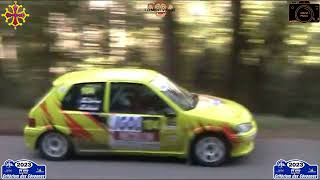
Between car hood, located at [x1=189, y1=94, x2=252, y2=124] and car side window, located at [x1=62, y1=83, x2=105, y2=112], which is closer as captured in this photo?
car hood, located at [x1=189, y1=94, x2=252, y2=124]

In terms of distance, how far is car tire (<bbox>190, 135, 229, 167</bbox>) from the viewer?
343 inches

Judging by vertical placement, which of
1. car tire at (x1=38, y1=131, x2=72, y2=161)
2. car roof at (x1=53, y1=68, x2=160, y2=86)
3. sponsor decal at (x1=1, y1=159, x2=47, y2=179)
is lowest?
sponsor decal at (x1=1, y1=159, x2=47, y2=179)

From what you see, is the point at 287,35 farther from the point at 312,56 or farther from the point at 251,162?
the point at 251,162

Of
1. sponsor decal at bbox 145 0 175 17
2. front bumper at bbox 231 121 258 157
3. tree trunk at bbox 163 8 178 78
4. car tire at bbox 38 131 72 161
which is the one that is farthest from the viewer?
tree trunk at bbox 163 8 178 78

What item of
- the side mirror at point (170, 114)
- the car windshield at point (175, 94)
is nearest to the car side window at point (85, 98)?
the car windshield at point (175, 94)

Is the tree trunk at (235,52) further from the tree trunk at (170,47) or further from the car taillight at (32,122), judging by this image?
the car taillight at (32,122)

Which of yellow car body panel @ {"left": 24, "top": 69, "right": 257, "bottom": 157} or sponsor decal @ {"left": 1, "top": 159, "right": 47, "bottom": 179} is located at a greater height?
yellow car body panel @ {"left": 24, "top": 69, "right": 257, "bottom": 157}

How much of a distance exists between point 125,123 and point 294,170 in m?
2.54

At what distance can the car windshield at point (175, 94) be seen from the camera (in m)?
8.99

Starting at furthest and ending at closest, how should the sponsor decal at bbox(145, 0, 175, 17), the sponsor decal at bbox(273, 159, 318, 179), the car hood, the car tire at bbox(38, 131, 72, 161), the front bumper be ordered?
the sponsor decal at bbox(145, 0, 175, 17) → the car tire at bbox(38, 131, 72, 161) → the car hood → the front bumper → the sponsor decal at bbox(273, 159, 318, 179)

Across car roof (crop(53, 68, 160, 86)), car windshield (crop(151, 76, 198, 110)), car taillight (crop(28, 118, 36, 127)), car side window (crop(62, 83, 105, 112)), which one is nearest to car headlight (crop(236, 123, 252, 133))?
car windshield (crop(151, 76, 198, 110))

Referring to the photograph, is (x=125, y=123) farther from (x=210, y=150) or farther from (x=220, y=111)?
(x=220, y=111)

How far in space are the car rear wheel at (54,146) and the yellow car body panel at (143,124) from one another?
0.32ft

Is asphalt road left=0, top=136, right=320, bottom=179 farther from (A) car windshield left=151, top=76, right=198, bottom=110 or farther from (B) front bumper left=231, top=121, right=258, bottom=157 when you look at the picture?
(A) car windshield left=151, top=76, right=198, bottom=110
